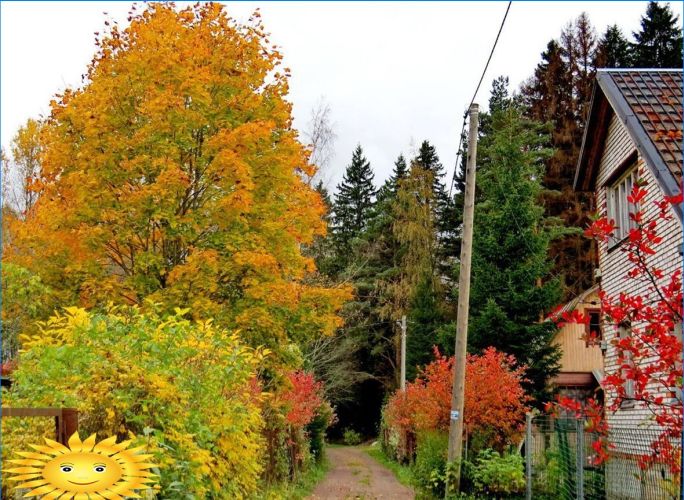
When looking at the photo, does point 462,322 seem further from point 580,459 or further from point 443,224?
point 443,224

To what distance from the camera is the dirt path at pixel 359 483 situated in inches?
789

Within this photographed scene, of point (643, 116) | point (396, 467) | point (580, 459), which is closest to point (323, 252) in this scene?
point (396, 467)

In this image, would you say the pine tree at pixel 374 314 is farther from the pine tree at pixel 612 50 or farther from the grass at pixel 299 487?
the grass at pixel 299 487

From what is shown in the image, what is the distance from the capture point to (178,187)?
46.2 ft

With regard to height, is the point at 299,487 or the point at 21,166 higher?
the point at 21,166

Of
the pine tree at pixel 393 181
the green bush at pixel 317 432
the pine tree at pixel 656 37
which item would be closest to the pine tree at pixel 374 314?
the pine tree at pixel 393 181

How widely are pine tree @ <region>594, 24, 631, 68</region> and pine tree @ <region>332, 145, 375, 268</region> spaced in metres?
19.1

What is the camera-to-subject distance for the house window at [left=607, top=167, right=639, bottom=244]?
1549cm

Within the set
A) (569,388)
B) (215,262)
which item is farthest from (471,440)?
(569,388)

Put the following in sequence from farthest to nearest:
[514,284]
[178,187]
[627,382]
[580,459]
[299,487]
→ [514,284] → [299,487] → [627,382] → [178,187] → [580,459]

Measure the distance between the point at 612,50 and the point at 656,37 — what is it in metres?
4.02

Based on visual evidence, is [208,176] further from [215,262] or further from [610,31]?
[610,31]

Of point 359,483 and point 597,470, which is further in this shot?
point 359,483

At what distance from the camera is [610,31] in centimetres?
4612
